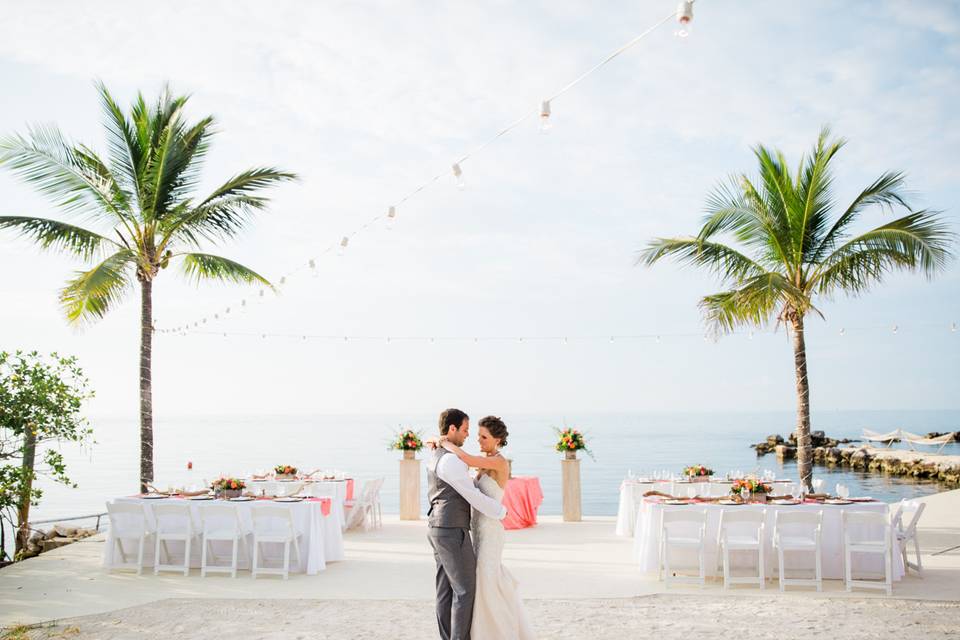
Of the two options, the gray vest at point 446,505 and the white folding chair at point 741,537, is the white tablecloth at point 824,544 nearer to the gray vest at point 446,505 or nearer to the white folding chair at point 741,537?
the white folding chair at point 741,537

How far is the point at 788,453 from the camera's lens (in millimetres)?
41156

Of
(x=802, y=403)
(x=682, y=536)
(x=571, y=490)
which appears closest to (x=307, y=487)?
(x=571, y=490)

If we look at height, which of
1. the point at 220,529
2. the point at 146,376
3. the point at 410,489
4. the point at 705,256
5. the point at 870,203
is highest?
the point at 870,203

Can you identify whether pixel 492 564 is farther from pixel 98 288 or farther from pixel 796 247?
pixel 796 247

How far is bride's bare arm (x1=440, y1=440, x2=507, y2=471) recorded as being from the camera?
450cm

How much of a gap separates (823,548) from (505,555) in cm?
325

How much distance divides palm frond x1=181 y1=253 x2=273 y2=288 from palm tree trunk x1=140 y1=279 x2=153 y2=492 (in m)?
0.72

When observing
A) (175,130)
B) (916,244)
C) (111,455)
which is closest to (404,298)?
(111,455)

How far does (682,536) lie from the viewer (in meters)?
7.42

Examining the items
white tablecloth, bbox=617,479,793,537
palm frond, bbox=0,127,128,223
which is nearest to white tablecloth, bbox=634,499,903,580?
white tablecloth, bbox=617,479,793,537

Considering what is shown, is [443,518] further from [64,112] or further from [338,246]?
[64,112]

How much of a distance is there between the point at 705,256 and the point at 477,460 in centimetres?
745

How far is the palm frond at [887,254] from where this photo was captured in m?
9.70

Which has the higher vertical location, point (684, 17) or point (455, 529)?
point (684, 17)
